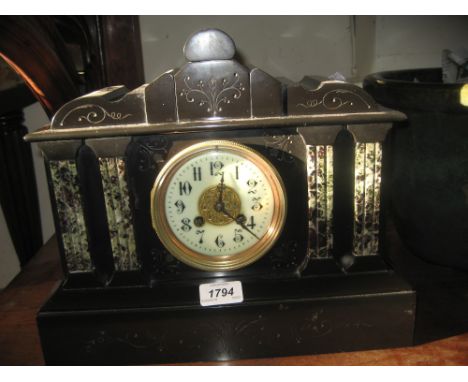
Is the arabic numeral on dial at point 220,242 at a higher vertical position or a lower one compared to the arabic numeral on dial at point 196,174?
lower

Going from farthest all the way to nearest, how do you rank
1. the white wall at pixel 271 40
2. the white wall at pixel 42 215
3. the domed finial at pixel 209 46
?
the white wall at pixel 42 215, the white wall at pixel 271 40, the domed finial at pixel 209 46

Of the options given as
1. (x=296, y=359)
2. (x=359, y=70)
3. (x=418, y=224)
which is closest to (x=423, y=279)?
(x=418, y=224)

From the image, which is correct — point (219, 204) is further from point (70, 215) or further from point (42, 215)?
point (42, 215)

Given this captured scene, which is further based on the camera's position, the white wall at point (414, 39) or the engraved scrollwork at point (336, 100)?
the white wall at point (414, 39)

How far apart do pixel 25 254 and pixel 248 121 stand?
0.77 meters

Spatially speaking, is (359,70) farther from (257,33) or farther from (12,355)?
(12,355)

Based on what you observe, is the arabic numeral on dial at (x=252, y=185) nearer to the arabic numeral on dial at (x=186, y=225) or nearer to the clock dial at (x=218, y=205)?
the clock dial at (x=218, y=205)

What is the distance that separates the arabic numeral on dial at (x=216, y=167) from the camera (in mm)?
655

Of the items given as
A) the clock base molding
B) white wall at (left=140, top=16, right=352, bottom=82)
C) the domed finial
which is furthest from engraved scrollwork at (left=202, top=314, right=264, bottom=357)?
white wall at (left=140, top=16, right=352, bottom=82)

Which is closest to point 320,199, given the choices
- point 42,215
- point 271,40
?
point 271,40

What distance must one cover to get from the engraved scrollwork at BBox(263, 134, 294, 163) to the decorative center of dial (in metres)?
0.08

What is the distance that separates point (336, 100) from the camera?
632 millimetres

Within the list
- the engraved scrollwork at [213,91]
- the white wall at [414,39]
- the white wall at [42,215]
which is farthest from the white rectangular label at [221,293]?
the white wall at [42,215]

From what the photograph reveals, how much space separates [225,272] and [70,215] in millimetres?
243
